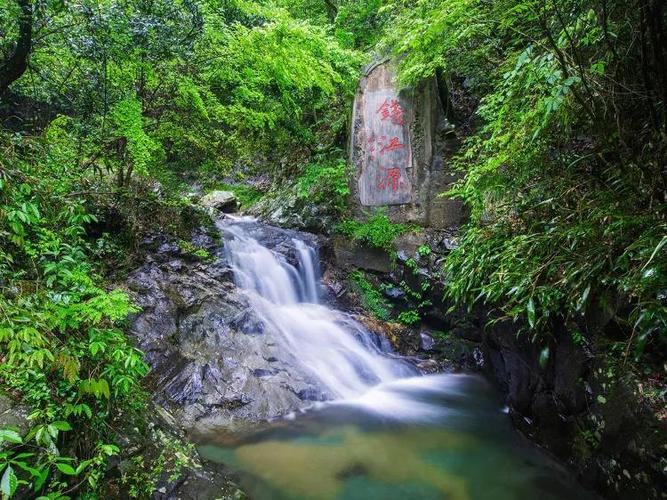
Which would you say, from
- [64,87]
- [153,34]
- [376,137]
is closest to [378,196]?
[376,137]

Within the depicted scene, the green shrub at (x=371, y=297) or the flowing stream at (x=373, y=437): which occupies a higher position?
the green shrub at (x=371, y=297)

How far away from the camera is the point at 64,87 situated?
5.79 meters

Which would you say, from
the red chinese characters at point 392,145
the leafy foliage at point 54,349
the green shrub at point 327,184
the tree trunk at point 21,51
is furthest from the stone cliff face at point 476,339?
the tree trunk at point 21,51

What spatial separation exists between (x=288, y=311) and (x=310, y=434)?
3.24m

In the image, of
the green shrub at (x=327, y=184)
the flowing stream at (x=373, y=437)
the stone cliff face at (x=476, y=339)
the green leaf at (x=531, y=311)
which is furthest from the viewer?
the green shrub at (x=327, y=184)

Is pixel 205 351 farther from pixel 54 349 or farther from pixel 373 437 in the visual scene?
pixel 54 349

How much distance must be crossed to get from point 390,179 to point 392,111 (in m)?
1.54

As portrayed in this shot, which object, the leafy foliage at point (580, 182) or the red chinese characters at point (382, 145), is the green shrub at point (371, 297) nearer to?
the red chinese characters at point (382, 145)

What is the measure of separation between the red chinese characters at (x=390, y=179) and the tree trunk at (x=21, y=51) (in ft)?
21.1

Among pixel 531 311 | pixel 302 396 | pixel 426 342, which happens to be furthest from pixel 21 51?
pixel 426 342

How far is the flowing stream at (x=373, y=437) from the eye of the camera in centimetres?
392

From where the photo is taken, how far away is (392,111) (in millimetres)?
8844

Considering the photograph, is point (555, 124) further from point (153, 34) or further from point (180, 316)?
point (180, 316)

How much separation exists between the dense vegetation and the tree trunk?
0.7 inches
